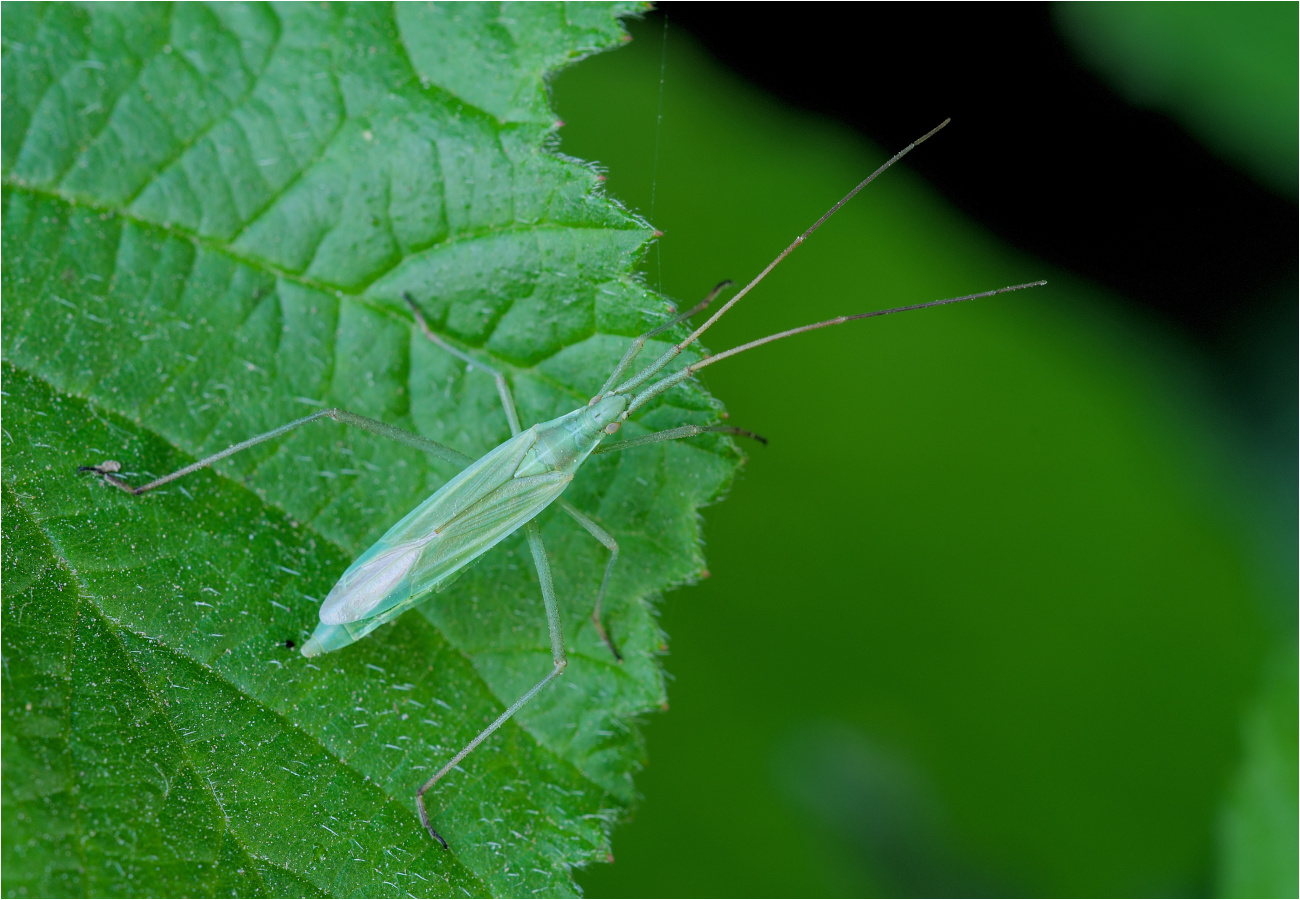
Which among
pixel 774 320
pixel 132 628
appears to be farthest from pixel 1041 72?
pixel 132 628

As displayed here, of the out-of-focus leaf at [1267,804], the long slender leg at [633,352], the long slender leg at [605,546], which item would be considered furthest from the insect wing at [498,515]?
the out-of-focus leaf at [1267,804]

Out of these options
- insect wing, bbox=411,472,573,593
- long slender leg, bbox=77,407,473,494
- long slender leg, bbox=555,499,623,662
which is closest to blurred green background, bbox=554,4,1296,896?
long slender leg, bbox=555,499,623,662

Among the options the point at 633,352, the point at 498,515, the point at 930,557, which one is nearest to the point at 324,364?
the point at 498,515

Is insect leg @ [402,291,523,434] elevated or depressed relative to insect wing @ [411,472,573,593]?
elevated

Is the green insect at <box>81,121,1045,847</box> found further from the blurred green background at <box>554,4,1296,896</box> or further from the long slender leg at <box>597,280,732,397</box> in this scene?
the blurred green background at <box>554,4,1296,896</box>

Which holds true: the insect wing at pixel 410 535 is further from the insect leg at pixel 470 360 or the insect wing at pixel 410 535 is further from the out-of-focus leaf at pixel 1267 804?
the out-of-focus leaf at pixel 1267 804

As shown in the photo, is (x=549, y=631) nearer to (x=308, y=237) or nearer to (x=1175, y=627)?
(x=308, y=237)
